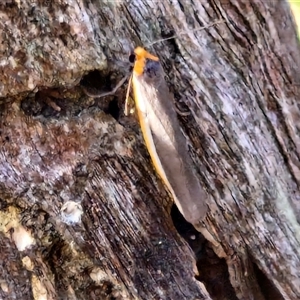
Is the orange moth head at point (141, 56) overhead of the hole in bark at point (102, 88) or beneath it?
overhead

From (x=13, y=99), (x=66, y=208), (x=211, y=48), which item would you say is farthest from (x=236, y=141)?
(x=13, y=99)

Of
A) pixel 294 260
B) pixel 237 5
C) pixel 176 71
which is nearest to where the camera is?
pixel 237 5

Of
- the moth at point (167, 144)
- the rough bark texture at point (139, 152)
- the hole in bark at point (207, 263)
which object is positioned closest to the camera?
the rough bark texture at point (139, 152)

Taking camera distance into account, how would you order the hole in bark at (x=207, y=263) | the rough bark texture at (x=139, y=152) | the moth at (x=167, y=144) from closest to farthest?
the rough bark texture at (x=139, y=152) → the moth at (x=167, y=144) → the hole in bark at (x=207, y=263)

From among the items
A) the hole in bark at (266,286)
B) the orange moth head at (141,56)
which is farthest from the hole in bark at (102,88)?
the hole in bark at (266,286)

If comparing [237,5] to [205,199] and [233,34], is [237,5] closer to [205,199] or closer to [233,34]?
[233,34]

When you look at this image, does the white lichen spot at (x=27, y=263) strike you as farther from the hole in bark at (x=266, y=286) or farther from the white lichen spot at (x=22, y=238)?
the hole in bark at (x=266, y=286)
